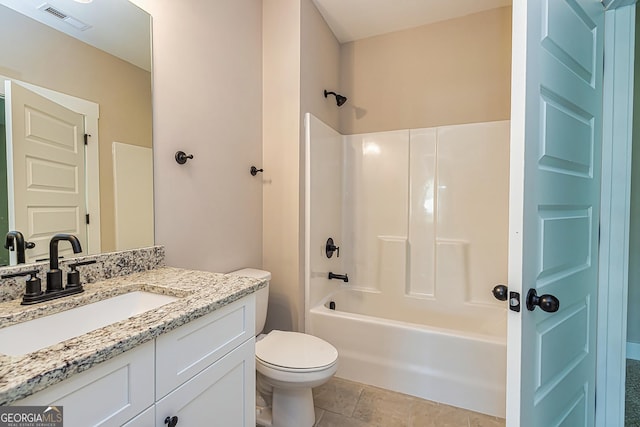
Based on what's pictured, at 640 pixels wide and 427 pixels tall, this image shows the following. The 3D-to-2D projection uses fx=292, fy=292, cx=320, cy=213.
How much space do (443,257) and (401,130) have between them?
44.5 inches

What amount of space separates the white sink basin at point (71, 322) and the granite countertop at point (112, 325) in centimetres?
2

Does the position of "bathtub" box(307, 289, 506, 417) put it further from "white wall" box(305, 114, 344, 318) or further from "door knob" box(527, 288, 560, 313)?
"door knob" box(527, 288, 560, 313)

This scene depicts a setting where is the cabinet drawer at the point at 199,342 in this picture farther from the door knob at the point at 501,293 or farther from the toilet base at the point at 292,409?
the door knob at the point at 501,293

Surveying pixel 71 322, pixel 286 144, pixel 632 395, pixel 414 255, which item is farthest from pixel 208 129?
pixel 632 395

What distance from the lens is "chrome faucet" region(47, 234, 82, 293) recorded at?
35.3 inches

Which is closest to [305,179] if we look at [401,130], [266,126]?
[266,126]

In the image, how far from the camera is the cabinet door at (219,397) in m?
0.79

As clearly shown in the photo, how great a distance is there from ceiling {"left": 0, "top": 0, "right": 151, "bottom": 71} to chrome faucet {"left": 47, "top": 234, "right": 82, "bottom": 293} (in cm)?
74

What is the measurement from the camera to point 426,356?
1.81m

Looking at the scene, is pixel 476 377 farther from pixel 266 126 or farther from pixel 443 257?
pixel 266 126

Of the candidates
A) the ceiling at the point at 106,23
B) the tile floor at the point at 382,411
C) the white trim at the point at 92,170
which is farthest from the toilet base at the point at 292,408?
the ceiling at the point at 106,23

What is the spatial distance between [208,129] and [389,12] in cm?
174

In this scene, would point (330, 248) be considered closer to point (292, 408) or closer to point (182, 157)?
point (292, 408)

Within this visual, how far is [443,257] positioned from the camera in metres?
2.39
